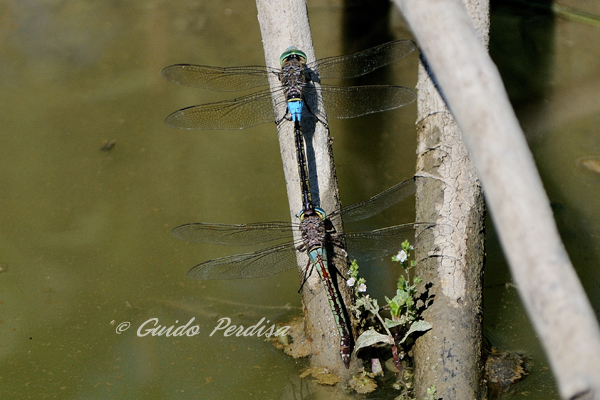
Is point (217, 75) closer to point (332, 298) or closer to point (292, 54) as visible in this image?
point (292, 54)

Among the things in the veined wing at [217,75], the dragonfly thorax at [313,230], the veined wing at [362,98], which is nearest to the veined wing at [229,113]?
the veined wing at [217,75]

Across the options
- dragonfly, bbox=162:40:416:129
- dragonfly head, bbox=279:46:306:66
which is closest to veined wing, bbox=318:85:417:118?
dragonfly, bbox=162:40:416:129

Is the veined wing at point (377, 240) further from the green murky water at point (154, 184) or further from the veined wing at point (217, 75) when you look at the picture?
the veined wing at point (217, 75)

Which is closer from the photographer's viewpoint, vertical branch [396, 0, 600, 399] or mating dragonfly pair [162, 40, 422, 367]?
vertical branch [396, 0, 600, 399]

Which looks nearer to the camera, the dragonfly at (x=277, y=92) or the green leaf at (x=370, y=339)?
the green leaf at (x=370, y=339)

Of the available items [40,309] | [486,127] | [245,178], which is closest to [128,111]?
[245,178]

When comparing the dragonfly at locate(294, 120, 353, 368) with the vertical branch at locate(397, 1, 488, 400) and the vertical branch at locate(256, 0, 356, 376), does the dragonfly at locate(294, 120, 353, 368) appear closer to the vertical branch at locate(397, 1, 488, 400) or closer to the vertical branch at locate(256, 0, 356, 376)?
the vertical branch at locate(256, 0, 356, 376)

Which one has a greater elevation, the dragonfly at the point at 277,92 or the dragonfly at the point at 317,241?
the dragonfly at the point at 277,92

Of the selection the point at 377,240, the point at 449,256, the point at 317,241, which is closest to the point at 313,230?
the point at 317,241
